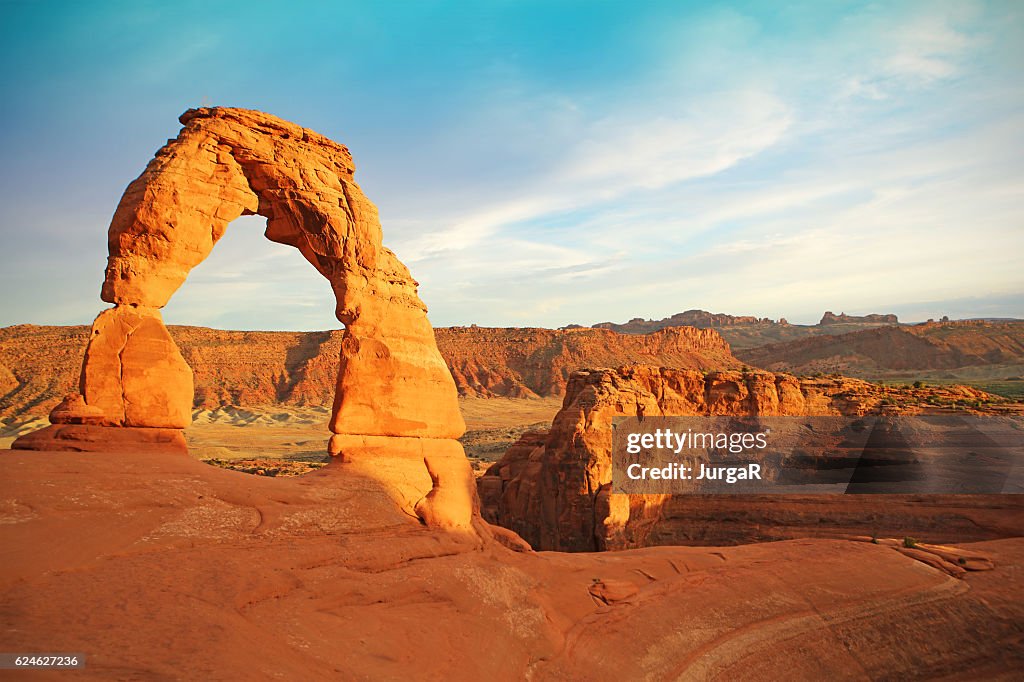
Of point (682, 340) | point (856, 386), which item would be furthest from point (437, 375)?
point (682, 340)

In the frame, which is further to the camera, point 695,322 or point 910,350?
point 695,322

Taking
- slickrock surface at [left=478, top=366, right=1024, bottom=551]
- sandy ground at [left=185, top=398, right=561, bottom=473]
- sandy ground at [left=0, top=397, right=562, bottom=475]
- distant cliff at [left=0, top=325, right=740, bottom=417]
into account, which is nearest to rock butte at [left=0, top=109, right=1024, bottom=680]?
slickrock surface at [left=478, top=366, right=1024, bottom=551]

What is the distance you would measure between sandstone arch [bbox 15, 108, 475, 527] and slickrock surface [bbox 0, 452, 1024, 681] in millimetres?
890

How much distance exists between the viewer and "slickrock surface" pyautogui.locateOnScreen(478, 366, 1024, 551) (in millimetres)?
20125

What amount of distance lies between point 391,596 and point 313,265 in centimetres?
655

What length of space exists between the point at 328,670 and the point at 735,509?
58.6ft

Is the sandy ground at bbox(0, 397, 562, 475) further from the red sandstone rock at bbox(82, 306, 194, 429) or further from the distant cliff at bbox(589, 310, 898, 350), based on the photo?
the distant cliff at bbox(589, 310, 898, 350)

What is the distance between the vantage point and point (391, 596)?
8961 millimetres

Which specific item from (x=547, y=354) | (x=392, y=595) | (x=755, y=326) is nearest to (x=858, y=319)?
(x=755, y=326)

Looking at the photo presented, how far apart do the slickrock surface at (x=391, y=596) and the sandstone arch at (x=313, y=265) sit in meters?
0.89

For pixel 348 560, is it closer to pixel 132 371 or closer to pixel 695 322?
pixel 132 371

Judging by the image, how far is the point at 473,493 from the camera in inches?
513

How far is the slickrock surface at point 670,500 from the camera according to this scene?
20125mm

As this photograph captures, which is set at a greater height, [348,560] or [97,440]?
[97,440]
